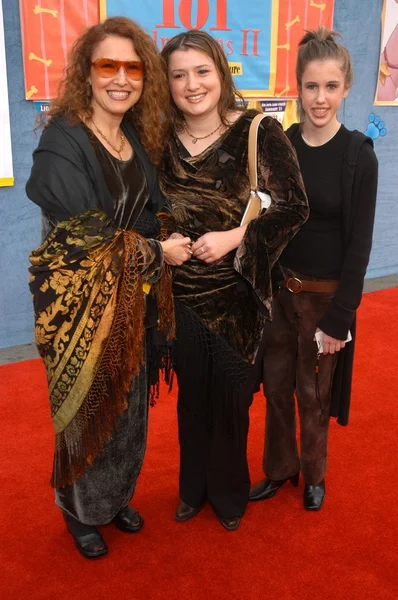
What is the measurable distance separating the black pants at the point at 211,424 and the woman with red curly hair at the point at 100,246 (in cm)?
15

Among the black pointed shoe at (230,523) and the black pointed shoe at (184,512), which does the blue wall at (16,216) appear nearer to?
the black pointed shoe at (184,512)

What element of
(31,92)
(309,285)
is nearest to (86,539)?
(309,285)

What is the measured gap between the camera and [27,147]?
3551mm

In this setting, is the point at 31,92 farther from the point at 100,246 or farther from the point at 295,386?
the point at 295,386

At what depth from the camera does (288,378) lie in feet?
7.32

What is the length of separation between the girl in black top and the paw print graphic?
3.17 meters

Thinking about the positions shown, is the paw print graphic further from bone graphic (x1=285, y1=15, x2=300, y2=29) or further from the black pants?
the black pants

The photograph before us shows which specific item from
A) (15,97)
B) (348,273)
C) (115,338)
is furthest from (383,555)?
(15,97)

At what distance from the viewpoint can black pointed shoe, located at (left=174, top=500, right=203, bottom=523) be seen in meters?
2.22

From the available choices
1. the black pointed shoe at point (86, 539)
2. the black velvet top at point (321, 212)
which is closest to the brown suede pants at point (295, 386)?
the black velvet top at point (321, 212)

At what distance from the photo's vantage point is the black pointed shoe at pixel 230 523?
2.17 m

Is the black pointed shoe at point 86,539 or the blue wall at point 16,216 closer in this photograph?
the black pointed shoe at point 86,539

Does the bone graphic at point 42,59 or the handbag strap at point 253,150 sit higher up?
the bone graphic at point 42,59

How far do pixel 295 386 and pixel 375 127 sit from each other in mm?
3403
